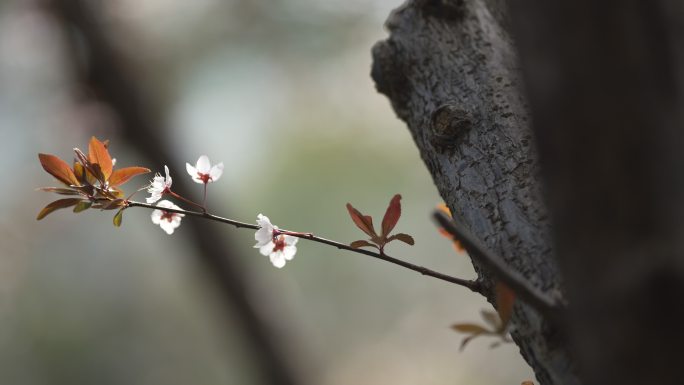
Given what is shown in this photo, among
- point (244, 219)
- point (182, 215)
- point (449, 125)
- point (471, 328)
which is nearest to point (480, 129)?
point (449, 125)

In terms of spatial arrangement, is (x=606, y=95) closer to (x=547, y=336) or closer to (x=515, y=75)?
(x=547, y=336)

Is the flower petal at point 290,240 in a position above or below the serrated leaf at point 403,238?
above

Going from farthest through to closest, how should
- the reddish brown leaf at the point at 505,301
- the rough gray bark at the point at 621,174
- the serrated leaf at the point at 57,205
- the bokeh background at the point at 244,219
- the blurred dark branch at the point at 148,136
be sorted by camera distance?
the bokeh background at the point at 244,219 < the blurred dark branch at the point at 148,136 < the serrated leaf at the point at 57,205 < the reddish brown leaf at the point at 505,301 < the rough gray bark at the point at 621,174

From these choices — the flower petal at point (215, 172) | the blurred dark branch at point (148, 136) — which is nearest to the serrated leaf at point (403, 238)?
the flower petal at point (215, 172)

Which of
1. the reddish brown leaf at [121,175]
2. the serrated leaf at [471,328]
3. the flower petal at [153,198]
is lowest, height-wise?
the serrated leaf at [471,328]

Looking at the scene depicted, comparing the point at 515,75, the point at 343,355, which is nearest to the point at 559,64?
the point at 515,75

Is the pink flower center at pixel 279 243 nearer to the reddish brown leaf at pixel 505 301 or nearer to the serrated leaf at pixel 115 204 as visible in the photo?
the serrated leaf at pixel 115 204

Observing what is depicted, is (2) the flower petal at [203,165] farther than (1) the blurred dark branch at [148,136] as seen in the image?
No

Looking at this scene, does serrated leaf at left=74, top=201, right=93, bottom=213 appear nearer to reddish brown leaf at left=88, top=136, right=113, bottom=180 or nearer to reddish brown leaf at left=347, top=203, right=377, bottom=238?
reddish brown leaf at left=88, top=136, right=113, bottom=180
